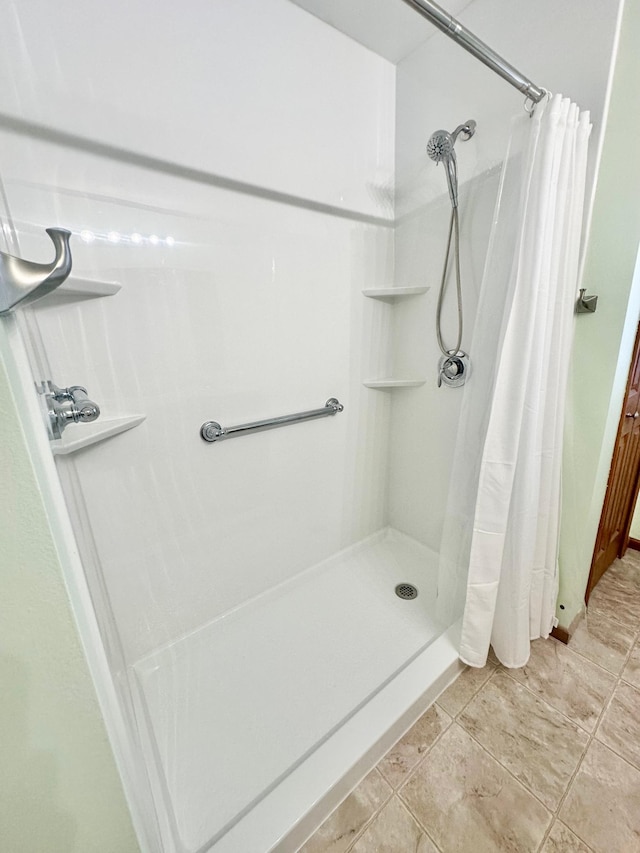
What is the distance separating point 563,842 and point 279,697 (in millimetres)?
868

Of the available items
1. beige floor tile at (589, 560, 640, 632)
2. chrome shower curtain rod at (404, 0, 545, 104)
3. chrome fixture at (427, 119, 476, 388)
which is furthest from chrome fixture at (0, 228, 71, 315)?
beige floor tile at (589, 560, 640, 632)

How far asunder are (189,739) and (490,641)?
1.16 meters

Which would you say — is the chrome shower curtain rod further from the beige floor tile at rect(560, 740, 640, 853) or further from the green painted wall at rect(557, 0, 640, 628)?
the beige floor tile at rect(560, 740, 640, 853)

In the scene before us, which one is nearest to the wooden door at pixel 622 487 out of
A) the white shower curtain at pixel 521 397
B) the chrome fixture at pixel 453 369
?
the white shower curtain at pixel 521 397

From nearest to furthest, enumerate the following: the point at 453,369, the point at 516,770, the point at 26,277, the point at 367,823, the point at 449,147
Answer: the point at 26,277 → the point at 367,823 → the point at 516,770 → the point at 449,147 → the point at 453,369

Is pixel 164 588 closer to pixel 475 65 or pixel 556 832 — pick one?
pixel 556 832

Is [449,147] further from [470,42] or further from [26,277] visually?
[26,277]

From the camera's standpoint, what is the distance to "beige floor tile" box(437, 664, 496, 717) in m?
1.25

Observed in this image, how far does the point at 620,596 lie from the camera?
1703 mm

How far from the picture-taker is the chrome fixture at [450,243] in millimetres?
1285

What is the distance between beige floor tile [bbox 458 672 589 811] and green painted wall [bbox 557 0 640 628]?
1.29 ft

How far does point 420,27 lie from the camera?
1.31m

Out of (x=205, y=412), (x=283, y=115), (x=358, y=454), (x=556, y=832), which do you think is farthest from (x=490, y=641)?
(x=283, y=115)

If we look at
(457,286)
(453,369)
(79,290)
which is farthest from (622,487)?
(79,290)
